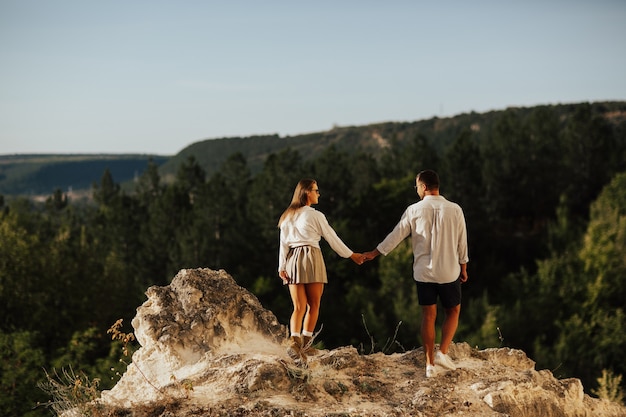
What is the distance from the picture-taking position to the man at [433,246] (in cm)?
880

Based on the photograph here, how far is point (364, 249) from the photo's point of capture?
202 feet

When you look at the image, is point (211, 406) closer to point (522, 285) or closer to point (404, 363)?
point (404, 363)

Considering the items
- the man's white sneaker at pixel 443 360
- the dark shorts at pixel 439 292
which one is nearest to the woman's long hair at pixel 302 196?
the dark shorts at pixel 439 292

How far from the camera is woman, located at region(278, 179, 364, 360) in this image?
9234 mm

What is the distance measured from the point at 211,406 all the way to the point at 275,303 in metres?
44.5

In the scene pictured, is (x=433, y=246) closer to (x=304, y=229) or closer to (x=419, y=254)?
(x=419, y=254)

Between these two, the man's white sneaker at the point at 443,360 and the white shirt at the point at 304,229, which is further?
the man's white sneaker at the point at 443,360

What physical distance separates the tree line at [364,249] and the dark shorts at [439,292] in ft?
65.7

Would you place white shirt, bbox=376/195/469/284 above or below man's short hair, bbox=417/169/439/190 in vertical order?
below

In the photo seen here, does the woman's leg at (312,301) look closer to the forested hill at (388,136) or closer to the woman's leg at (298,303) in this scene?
the woman's leg at (298,303)

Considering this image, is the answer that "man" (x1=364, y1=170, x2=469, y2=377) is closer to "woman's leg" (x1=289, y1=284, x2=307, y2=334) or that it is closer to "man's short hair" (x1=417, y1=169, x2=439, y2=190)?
"man's short hair" (x1=417, y1=169, x2=439, y2=190)

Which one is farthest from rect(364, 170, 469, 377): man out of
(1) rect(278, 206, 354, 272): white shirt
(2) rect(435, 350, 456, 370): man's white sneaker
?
(1) rect(278, 206, 354, 272): white shirt

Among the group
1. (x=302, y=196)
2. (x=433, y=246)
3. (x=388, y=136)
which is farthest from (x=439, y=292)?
(x=388, y=136)

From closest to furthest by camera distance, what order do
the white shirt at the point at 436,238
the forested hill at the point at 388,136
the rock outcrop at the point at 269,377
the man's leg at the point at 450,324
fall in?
the rock outcrop at the point at 269,377 < the white shirt at the point at 436,238 < the man's leg at the point at 450,324 < the forested hill at the point at 388,136
